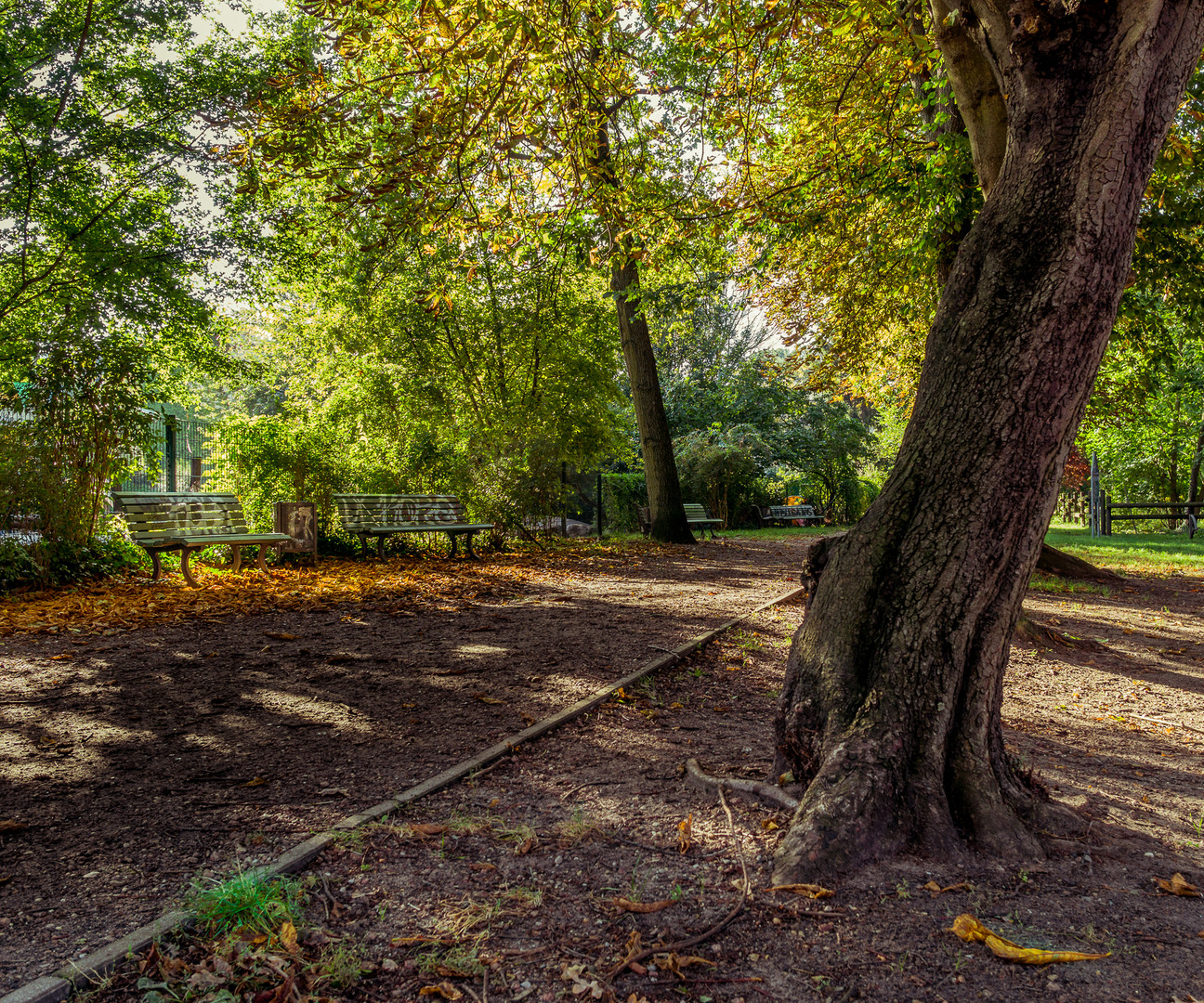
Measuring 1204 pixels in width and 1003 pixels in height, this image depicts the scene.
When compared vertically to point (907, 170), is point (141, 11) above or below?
above

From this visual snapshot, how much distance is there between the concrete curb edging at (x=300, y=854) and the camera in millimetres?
1894

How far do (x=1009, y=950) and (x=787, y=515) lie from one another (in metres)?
23.9

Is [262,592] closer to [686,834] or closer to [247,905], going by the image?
[247,905]

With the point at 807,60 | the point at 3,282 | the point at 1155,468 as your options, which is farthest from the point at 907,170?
the point at 1155,468

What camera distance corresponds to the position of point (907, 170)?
734 centimetres

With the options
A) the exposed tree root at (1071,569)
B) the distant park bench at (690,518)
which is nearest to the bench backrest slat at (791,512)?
the distant park bench at (690,518)

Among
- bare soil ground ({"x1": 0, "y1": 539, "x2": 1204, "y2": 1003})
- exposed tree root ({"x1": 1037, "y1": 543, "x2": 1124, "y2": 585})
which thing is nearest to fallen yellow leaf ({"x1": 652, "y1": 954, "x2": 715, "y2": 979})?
bare soil ground ({"x1": 0, "y1": 539, "x2": 1204, "y2": 1003})

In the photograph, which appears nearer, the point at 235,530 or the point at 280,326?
the point at 235,530

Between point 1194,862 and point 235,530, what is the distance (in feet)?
34.2

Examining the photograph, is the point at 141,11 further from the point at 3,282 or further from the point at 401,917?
the point at 401,917

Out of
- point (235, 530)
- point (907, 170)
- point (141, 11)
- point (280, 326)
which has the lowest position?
point (235, 530)

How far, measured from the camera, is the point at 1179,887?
2482mm

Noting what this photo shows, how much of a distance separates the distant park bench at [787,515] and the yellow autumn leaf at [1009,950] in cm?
2327

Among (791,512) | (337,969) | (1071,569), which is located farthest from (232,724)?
(791,512)
